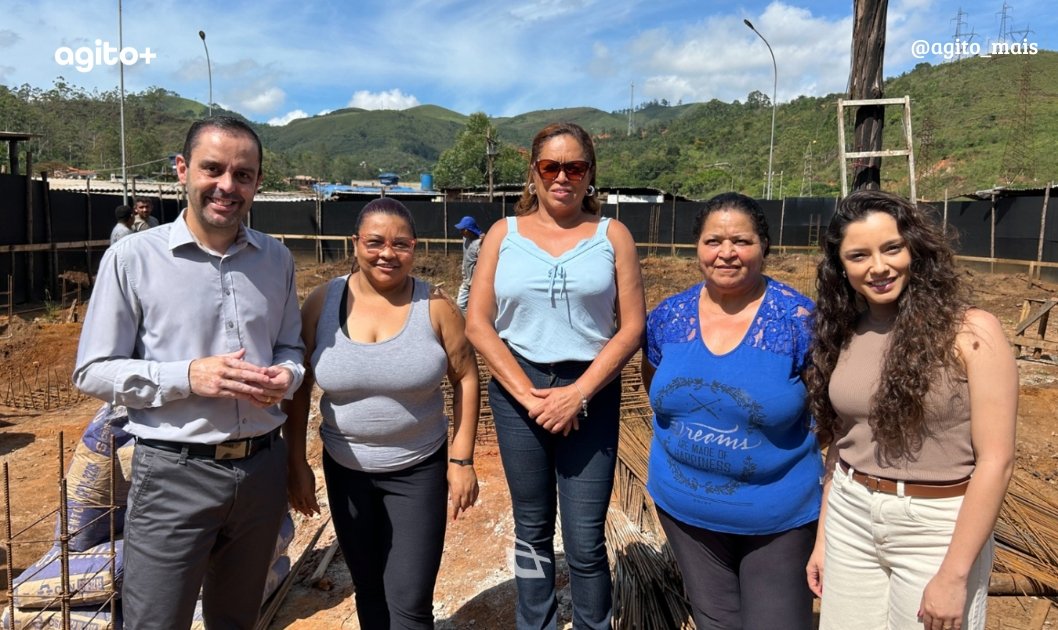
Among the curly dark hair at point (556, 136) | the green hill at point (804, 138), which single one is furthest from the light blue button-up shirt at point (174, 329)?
the green hill at point (804, 138)

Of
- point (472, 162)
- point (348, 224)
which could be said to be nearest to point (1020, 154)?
point (348, 224)

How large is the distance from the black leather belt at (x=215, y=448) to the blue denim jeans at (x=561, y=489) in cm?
73

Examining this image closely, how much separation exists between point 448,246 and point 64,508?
1757 cm

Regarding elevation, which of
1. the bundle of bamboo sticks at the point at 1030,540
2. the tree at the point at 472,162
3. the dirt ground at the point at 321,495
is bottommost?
the dirt ground at the point at 321,495

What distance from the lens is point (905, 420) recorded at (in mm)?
1549

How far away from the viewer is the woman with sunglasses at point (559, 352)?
2029 mm

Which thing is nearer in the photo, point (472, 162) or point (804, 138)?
point (804, 138)

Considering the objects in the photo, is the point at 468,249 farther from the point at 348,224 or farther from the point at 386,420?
the point at 348,224

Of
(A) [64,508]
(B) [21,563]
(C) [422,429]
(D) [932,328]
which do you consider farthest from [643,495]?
(B) [21,563]

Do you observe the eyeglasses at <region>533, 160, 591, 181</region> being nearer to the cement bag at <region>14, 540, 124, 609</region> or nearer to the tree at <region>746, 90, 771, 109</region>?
the cement bag at <region>14, 540, 124, 609</region>

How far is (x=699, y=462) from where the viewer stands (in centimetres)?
184

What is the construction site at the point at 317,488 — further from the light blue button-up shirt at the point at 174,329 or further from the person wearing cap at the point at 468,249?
the person wearing cap at the point at 468,249

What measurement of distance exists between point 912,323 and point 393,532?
1.57 meters

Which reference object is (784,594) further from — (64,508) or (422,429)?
(64,508)
